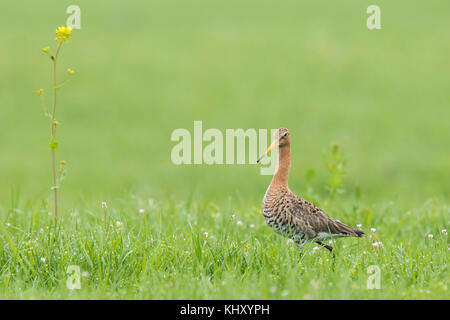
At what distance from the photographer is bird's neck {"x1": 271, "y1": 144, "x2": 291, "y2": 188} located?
17.9 ft

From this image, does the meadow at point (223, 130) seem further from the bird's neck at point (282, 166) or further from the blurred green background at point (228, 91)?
the bird's neck at point (282, 166)

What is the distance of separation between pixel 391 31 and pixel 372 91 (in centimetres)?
351

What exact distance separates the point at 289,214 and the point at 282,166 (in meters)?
0.40

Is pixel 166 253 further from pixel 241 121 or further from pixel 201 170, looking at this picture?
pixel 241 121

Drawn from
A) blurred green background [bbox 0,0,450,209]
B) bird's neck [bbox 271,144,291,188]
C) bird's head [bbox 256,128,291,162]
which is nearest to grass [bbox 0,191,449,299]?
bird's neck [bbox 271,144,291,188]

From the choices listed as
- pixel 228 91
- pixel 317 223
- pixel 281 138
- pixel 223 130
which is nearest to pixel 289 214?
pixel 317 223

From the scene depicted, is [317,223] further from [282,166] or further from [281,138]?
[281,138]

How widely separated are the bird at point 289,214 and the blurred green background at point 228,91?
6909 mm

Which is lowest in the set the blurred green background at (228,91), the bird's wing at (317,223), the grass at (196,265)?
the grass at (196,265)

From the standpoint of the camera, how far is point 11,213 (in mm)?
6762


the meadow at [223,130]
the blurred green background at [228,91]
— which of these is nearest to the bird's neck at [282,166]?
the meadow at [223,130]

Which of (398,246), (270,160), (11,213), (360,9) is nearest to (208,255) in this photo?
(270,160)

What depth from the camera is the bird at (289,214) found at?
5348 mm

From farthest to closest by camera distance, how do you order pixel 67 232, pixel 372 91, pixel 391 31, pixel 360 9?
1. pixel 360 9
2. pixel 391 31
3. pixel 372 91
4. pixel 67 232
